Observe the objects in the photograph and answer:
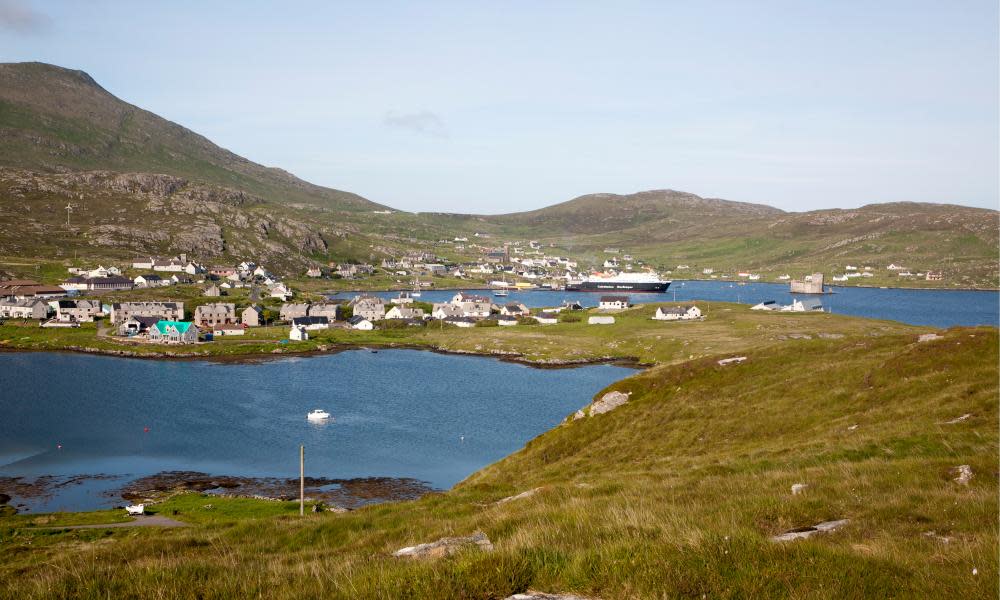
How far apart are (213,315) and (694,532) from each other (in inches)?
6034

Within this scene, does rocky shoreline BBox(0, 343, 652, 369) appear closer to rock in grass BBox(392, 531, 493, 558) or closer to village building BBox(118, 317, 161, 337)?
village building BBox(118, 317, 161, 337)

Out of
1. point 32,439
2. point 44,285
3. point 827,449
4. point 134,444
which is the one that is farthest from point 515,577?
point 44,285

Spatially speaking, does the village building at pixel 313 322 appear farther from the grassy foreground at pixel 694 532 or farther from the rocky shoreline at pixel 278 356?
the grassy foreground at pixel 694 532

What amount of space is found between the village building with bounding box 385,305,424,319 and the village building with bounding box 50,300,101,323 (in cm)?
6334

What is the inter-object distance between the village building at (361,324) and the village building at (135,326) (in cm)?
3912

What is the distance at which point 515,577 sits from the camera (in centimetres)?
832

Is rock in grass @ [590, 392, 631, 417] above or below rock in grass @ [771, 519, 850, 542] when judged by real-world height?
below

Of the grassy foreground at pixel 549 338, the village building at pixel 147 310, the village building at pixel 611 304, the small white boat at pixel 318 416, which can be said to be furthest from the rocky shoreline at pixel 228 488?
the village building at pixel 611 304

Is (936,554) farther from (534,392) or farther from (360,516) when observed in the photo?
(534,392)

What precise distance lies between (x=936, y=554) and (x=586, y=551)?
4.64 m

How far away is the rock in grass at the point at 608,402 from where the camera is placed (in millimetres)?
50281

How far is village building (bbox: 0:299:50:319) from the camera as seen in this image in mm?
146625

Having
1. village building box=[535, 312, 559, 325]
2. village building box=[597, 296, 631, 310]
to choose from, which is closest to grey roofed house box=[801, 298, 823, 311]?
village building box=[597, 296, 631, 310]

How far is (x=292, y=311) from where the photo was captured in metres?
158
